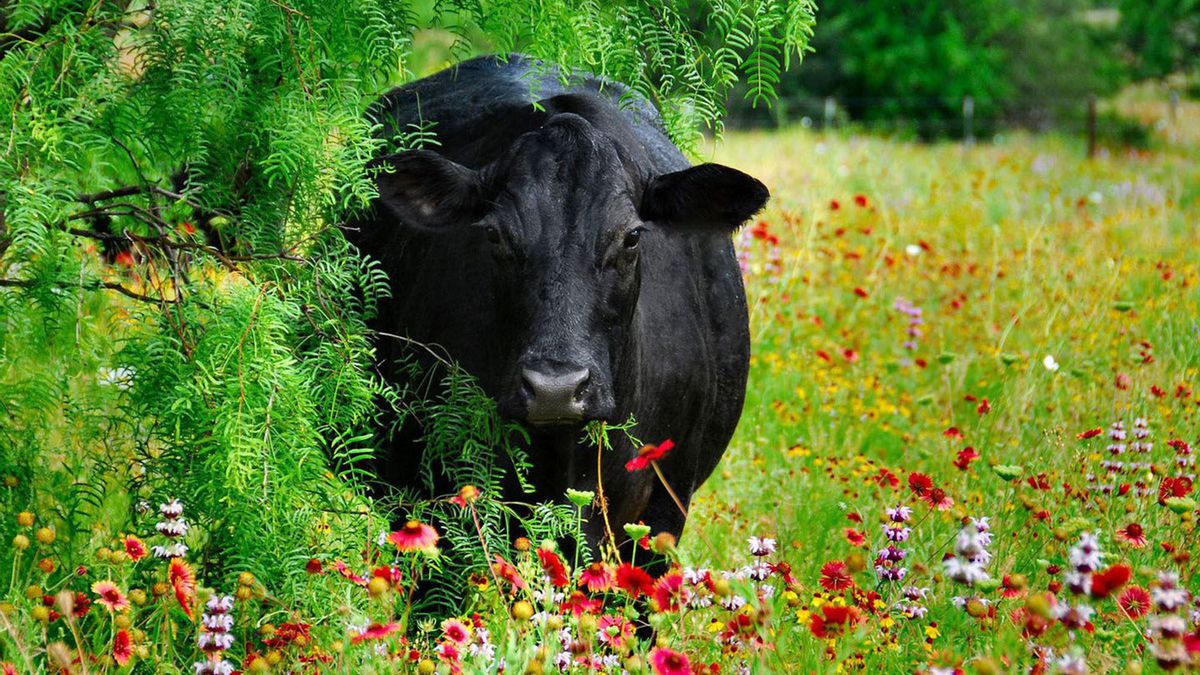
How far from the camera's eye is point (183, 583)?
3.01 meters

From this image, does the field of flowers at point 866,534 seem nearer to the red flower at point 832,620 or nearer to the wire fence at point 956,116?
the red flower at point 832,620

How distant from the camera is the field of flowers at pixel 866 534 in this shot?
114 inches

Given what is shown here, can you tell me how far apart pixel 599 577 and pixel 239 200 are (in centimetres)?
167

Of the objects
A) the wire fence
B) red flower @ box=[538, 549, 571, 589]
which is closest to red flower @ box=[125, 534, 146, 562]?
red flower @ box=[538, 549, 571, 589]

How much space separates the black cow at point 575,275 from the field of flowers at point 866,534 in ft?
1.36

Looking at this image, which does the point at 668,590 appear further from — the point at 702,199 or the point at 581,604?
the point at 702,199

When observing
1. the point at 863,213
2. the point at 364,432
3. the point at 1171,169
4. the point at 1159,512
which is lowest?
the point at 1171,169

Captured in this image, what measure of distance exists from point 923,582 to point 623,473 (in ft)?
3.40

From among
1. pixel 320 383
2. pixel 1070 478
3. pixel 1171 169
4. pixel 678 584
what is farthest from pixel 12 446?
pixel 1171 169

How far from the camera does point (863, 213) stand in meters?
11.0

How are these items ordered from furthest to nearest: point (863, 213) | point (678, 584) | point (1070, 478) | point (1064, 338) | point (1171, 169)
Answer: point (1171, 169) < point (863, 213) < point (1064, 338) < point (1070, 478) < point (678, 584)

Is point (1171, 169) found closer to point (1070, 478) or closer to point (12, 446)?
point (1070, 478)

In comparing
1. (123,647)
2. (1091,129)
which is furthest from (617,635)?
(1091,129)

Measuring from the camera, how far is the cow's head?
12.2 ft
